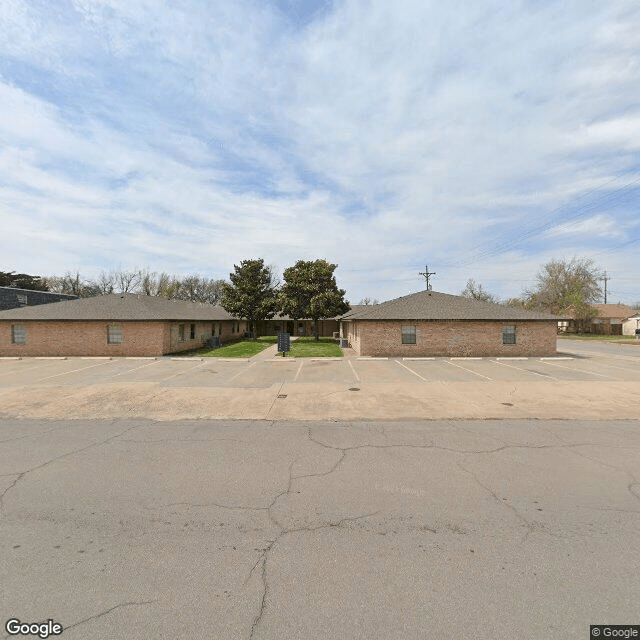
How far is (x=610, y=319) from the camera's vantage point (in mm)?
54906

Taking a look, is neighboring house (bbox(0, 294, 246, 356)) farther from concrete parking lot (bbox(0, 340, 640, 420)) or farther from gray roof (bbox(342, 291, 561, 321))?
gray roof (bbox(342, 291, 561, 321))

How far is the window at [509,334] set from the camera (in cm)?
2318

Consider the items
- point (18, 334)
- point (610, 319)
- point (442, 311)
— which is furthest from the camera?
point (610, 319)

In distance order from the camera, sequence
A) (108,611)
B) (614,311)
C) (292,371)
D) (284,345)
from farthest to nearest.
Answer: (614,311)
(284,345)
(292,371)
(108,611)

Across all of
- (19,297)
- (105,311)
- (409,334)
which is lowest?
(409,334)

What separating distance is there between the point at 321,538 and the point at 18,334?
96.6 ft

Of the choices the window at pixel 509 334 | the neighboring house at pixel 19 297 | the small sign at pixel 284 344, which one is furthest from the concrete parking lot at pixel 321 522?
the neighboring house at pixel 19 297

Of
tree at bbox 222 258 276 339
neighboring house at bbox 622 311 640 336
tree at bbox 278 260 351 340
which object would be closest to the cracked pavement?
tree at bbox 278 260 351 340

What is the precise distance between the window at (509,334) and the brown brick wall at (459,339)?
8.2 inches

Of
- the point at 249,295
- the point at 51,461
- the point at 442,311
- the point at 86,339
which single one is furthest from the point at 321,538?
the point at 249,295

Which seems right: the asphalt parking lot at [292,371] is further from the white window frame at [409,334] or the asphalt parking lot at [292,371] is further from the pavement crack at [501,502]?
the pavement crack at [501,502]

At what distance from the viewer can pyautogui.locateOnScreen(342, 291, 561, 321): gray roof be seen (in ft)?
75.5

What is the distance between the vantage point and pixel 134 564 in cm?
340

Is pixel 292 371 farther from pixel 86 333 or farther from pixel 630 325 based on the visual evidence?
pixel 630 325
